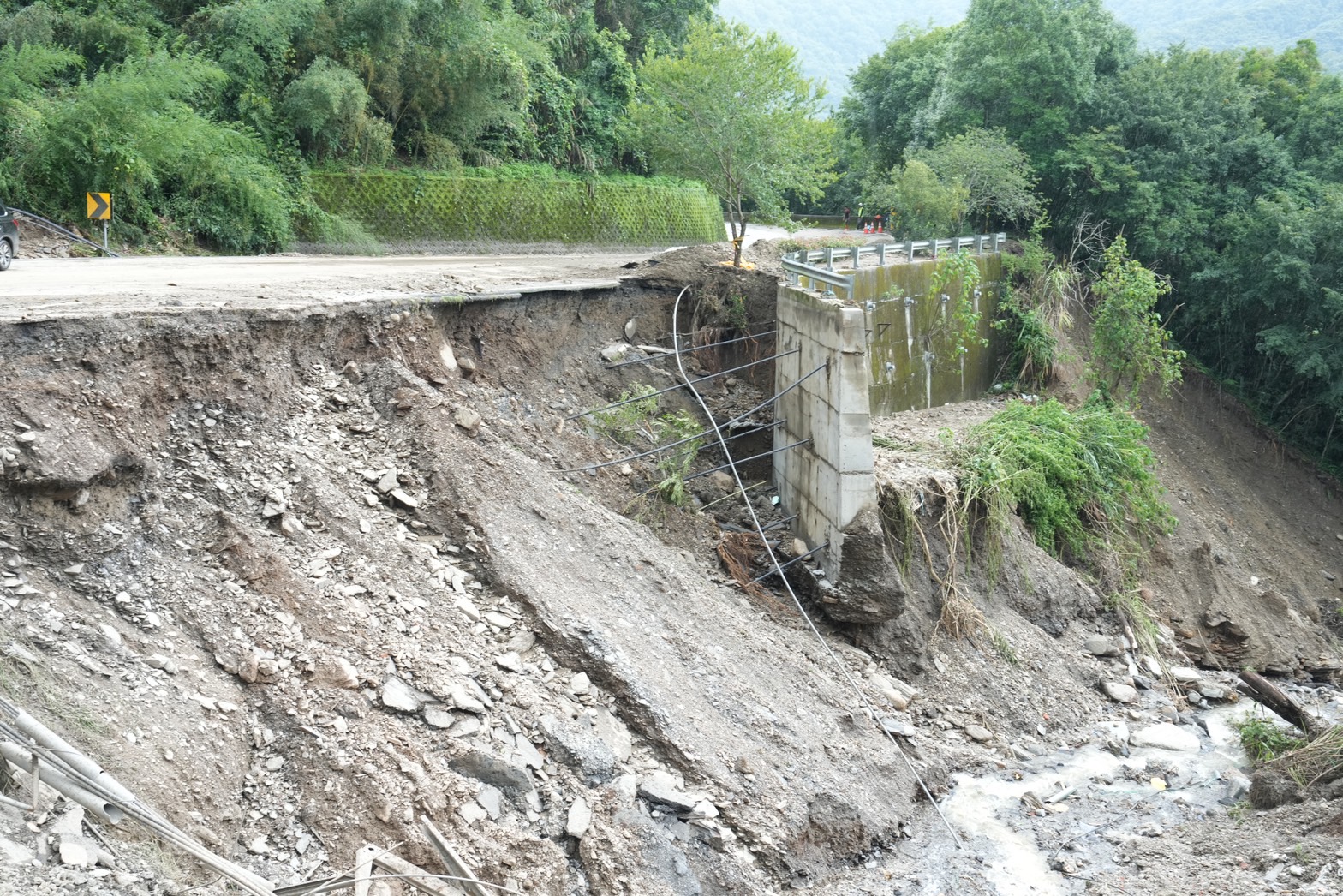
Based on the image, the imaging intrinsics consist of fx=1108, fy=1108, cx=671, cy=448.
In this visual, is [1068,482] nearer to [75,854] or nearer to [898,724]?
[898,724]

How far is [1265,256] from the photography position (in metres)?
23.6

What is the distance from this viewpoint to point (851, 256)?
18547mm

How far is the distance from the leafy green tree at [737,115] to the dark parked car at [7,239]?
10.2m

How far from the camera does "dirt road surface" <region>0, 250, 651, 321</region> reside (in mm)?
10438

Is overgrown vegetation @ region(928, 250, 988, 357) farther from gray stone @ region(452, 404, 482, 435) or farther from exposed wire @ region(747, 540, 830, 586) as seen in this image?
gray stone @ region(452, 404, 482, 435)

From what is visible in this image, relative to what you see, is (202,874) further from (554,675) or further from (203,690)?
(554,675)

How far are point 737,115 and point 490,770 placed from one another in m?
13.8

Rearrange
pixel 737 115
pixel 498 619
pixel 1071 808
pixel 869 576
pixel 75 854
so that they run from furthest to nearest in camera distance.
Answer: pixel 737 115, pixel 869 576, pixel 1071 808, pixel 498 619, pixel 75 854

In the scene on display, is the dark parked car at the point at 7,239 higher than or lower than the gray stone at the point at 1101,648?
higher

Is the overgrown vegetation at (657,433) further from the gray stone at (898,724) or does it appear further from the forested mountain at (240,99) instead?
the forested mountain at (240,99)

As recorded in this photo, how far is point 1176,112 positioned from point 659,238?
45.9 feet

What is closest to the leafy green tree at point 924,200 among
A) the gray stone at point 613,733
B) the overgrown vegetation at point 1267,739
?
the overgrown vegetation at point 1267,739

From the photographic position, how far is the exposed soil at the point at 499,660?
784 centimetres

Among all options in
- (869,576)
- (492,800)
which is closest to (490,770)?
(492,800)
